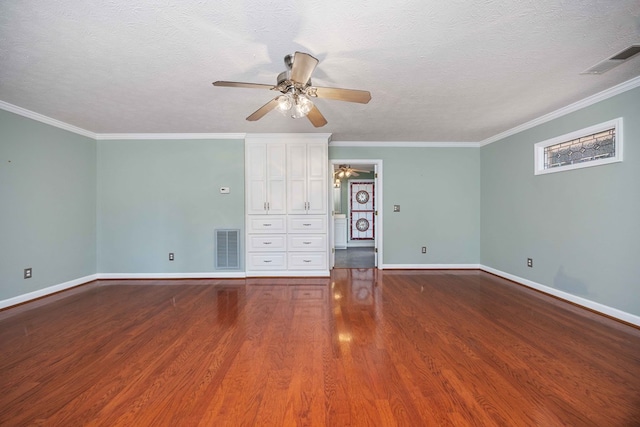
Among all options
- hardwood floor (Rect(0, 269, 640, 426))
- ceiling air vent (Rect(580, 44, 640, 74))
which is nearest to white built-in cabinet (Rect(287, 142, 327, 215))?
hardwood floor (Rect(0, 269, 640, 426))

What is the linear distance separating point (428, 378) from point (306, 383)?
2.65ft

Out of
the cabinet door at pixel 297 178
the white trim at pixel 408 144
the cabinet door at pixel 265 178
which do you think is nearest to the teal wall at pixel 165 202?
the cabinet door at pixel 265 178

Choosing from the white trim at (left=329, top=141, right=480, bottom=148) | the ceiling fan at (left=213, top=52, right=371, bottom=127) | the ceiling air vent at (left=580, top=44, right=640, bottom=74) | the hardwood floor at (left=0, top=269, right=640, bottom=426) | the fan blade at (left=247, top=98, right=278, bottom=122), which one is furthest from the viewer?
the white trim at (left=329, top=141, right=480, bottom=148)

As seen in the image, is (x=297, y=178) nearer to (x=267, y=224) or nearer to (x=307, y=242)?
(x=267, y=224)

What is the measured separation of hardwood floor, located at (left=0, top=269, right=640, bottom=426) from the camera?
1499 mm

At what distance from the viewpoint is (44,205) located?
355 cm

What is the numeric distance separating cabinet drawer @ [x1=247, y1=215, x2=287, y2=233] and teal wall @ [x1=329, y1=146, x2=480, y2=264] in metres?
1.66

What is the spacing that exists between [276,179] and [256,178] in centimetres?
33

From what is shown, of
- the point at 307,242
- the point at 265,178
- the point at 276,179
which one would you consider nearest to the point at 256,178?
the point at 265,178

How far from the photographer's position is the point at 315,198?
4512mm

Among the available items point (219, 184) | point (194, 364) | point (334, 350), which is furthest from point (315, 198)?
point (194, 364)

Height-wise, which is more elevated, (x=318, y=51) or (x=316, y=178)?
(x=318, y=51)

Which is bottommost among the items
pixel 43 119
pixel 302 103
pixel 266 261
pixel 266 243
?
pixel 266 261

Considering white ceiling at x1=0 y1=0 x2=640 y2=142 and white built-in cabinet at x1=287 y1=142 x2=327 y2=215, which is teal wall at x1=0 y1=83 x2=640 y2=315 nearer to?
white built-in cabinet at x1=287 y1=142 x2=327 y2=215
